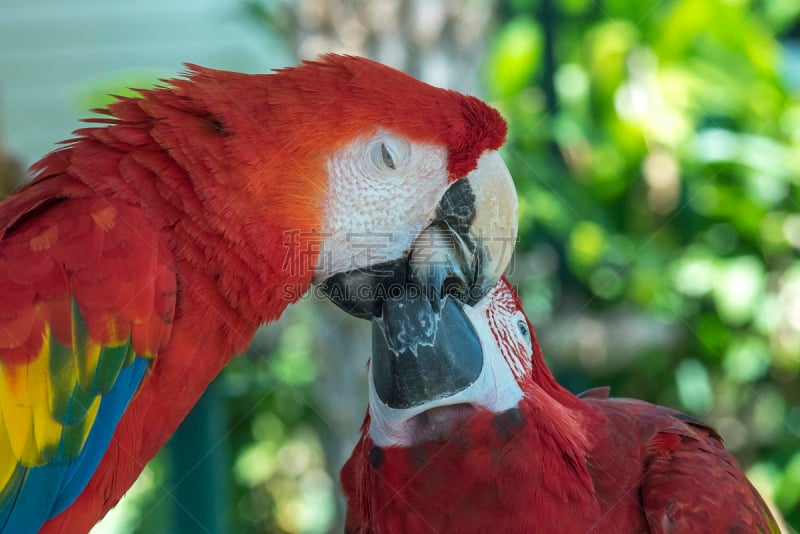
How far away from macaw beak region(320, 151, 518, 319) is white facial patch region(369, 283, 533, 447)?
0.05 metres

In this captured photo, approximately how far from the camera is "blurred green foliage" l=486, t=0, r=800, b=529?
10.0 feet

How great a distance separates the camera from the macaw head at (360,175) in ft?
4.13

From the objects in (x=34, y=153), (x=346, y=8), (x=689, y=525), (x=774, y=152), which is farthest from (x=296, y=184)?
(x=34, y=153)

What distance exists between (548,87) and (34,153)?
317 centimetres

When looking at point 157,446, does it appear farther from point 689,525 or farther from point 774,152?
point 774,152

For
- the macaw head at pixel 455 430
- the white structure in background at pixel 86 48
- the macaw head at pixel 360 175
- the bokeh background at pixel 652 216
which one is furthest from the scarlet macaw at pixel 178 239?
the white structure in background at pixel 86 48

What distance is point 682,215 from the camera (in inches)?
124

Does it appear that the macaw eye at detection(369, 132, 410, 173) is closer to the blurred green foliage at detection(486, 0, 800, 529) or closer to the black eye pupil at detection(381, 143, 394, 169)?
the black eye pupil at detection(381, 143, 394, 169)

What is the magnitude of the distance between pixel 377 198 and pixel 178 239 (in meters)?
0.34

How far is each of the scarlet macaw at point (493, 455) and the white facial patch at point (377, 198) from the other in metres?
0.11

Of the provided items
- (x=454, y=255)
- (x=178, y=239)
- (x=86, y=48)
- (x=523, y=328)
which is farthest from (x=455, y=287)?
(x=86, y=48)

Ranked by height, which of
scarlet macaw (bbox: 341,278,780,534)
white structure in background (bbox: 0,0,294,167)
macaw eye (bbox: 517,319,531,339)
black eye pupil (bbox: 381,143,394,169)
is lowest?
white structure in background (bbox: 0,0,294,167)

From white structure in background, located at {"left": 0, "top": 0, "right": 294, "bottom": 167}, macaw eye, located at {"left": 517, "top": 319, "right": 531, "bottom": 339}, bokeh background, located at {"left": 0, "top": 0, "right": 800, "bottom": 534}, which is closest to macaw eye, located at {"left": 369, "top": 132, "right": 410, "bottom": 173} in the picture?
macaw eye, located at {"left": 517, "top": 319, "right": 531, "bottom": 339}

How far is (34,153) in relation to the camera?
4773 mm
